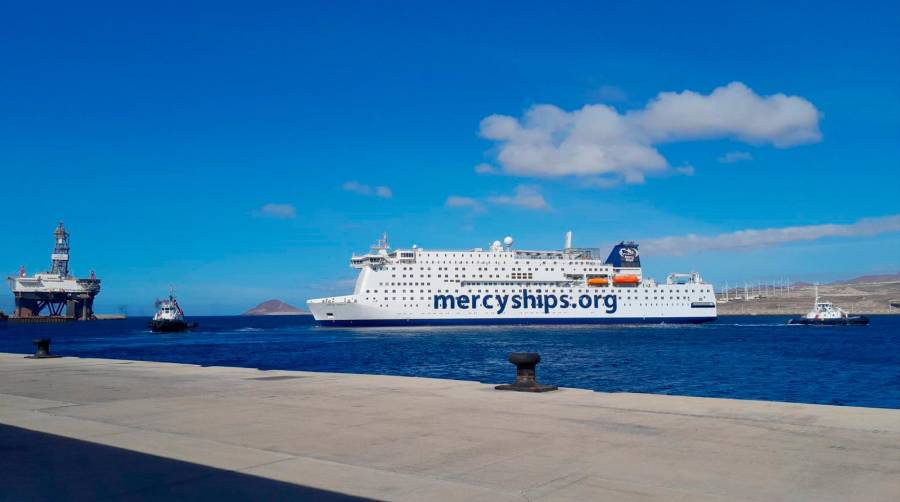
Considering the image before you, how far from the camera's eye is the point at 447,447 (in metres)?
5.71

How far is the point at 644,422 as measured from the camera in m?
6.79

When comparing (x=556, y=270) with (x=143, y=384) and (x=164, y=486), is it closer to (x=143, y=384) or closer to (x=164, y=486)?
(x=143, y=384)

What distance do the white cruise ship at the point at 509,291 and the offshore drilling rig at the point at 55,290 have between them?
75.6 m

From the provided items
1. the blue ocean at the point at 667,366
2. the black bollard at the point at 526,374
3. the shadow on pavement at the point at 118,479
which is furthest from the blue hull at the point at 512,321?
the shadow on pavement at the point at 118,479

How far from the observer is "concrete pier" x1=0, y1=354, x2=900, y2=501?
440 cm

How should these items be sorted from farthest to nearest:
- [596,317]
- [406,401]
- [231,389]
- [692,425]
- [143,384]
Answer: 1. [596,317]
2. [143,384]
3. [231,389]
4. [406,401]
5. [692,425]

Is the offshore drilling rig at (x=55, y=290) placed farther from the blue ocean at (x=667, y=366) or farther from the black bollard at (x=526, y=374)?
the black bollard at (x=526, y=374)

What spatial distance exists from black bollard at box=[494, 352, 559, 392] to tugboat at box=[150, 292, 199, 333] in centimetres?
6739

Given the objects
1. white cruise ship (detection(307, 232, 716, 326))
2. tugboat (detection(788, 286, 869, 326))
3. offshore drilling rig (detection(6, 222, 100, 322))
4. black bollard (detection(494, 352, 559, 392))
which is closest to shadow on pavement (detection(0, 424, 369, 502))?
black bollard (detection(494, 352, 559, 392))

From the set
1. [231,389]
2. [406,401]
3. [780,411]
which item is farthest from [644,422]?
[231,389]

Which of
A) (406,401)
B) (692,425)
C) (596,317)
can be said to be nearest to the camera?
(692,425)

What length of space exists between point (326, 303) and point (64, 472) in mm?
62843

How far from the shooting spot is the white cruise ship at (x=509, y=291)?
2643 inches

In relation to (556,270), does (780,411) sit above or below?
below
